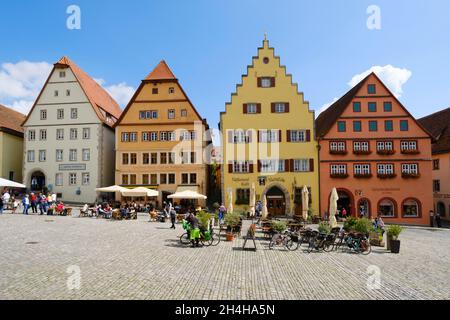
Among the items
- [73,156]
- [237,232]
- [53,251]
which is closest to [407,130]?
[237,232]

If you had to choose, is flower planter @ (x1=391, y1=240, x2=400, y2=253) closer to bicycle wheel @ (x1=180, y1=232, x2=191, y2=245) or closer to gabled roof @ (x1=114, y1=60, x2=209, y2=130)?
bicycle wheel @ (x1=180, y1=232, x2=191, y2=245)

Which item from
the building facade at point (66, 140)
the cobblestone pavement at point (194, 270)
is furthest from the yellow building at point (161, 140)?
the cobblestone pavement at point (194, 270)

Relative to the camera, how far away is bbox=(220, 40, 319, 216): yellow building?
101 ft

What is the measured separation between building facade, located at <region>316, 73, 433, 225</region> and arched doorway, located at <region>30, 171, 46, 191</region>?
31188 mm

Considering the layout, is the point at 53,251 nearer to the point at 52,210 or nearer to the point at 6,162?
the point at 52,210

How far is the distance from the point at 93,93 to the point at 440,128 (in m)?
44.2

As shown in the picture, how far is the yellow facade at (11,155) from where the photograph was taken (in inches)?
1366

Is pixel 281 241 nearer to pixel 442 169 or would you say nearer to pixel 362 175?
pixel 362 175

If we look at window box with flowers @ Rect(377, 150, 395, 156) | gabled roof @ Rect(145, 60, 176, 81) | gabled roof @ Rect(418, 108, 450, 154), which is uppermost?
gabled roof @ Rect(145, 60, 176, 81)

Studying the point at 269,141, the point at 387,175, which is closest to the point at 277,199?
the point at 269,141

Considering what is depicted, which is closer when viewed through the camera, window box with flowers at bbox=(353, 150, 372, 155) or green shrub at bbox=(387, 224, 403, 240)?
green shrub at bbox=(387, 224, 403, 240)

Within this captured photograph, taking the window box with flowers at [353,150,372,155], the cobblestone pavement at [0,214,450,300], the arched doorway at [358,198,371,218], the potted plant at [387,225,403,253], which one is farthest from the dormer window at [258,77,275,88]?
the potted plant at [387,225,403,253]

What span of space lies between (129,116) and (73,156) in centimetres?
790

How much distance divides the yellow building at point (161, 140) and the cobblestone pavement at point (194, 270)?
18182 millimetres
